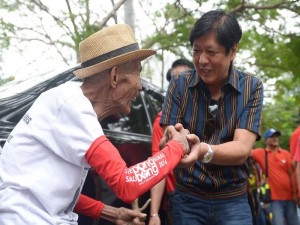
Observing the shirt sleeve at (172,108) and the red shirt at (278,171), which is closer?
the shirt sleeve at (172,108)

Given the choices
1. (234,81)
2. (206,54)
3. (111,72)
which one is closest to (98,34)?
(111,72)

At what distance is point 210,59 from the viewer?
2604 mm

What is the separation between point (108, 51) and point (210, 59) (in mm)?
619

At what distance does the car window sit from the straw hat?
1.10m

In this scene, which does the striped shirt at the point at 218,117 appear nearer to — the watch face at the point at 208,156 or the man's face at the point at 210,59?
the man's face at the point at 210,59

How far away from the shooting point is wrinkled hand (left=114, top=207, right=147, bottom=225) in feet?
8.81

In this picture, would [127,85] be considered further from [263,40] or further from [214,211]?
[263,40]

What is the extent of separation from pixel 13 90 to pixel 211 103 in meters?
1.21

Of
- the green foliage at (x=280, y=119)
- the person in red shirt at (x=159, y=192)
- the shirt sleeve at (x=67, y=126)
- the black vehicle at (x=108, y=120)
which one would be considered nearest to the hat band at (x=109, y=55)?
the shirt sleeve at (x=67, y=126)

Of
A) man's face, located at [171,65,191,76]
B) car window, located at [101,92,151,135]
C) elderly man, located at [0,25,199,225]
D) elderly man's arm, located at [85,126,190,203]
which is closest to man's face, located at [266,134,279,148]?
man's face, located at [171,65,191,76]

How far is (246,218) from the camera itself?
2.70m

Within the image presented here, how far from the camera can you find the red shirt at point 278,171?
6680 millimetres

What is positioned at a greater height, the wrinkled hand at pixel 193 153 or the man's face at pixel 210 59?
the man's face at pixel 210 59

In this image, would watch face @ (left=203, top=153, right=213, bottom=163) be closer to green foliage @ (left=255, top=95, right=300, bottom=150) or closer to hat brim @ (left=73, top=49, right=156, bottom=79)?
hat brim @ (left=73, top=49, right=156, bottom=79)
